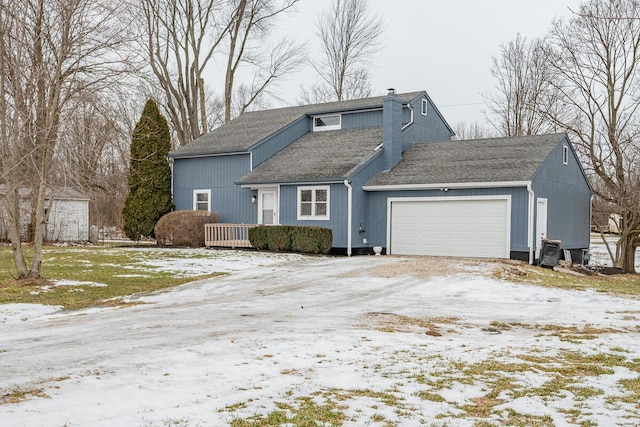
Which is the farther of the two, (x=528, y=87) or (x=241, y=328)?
(x=528, y=87)

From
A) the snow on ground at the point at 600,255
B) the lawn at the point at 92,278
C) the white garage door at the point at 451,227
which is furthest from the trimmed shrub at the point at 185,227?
the snow on ground at the point at 600,255

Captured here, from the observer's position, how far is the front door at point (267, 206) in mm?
23969

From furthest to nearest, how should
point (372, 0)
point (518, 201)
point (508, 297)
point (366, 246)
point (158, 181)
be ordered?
point (372, 0) → point (158, 181) → point (366, 246) → point (518, 201) → point (508, 297)

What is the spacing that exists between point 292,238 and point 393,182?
389 centimetres

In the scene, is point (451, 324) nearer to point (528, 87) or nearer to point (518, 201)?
point (518, 201)

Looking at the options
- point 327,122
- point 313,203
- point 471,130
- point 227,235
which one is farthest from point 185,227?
point 471,130

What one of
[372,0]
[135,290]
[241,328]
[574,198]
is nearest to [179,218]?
[135,290]

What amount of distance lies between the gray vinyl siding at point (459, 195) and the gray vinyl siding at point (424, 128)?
11.9 ft

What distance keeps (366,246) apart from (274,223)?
3768 mm

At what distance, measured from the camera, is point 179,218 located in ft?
80.6

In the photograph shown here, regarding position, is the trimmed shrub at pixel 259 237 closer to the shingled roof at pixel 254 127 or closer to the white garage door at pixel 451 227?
→ the shingled roof at pixel 254 127

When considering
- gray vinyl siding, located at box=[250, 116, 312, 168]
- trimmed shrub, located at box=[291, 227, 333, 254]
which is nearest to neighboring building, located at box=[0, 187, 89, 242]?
gray vinyl siding, located at box=[250, 116, 312, 168]

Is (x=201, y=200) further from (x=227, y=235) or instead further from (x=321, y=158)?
(x=321, y=158)

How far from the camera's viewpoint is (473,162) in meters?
21.4
